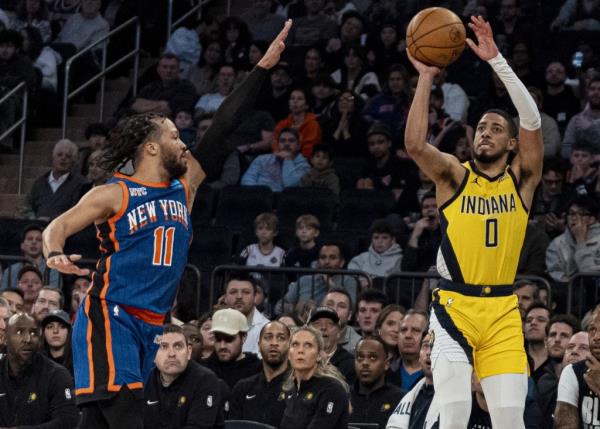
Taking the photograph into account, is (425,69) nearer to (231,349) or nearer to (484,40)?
(484,40)

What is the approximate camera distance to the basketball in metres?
8.47

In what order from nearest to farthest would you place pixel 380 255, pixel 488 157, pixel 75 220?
1. pixel 75 220
2. pixel 488 157
3. pixel 380 255

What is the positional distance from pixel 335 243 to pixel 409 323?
9.42 ft

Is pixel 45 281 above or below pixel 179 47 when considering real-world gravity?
below

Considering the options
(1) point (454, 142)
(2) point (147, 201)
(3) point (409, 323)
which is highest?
(1) point (454, 142)

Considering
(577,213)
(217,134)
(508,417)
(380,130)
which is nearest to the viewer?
(217,134)

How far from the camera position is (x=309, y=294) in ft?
43.6

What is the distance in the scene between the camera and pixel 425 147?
8.16m

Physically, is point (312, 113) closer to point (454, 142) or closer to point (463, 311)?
point (454, 142)

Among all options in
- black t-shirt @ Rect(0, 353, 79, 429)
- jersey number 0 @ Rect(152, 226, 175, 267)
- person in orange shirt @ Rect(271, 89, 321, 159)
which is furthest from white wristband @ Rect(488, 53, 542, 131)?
person in orange shirt @ Rect(271, 89, 321, 159)

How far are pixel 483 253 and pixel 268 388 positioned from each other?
3536 millimetres

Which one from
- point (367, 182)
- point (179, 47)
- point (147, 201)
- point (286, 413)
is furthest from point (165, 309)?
point (179, 47)

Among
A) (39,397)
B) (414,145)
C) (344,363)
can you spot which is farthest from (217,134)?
(344,363)

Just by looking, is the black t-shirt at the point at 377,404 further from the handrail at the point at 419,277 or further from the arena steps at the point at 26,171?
the arena steps at the point at 26,171
